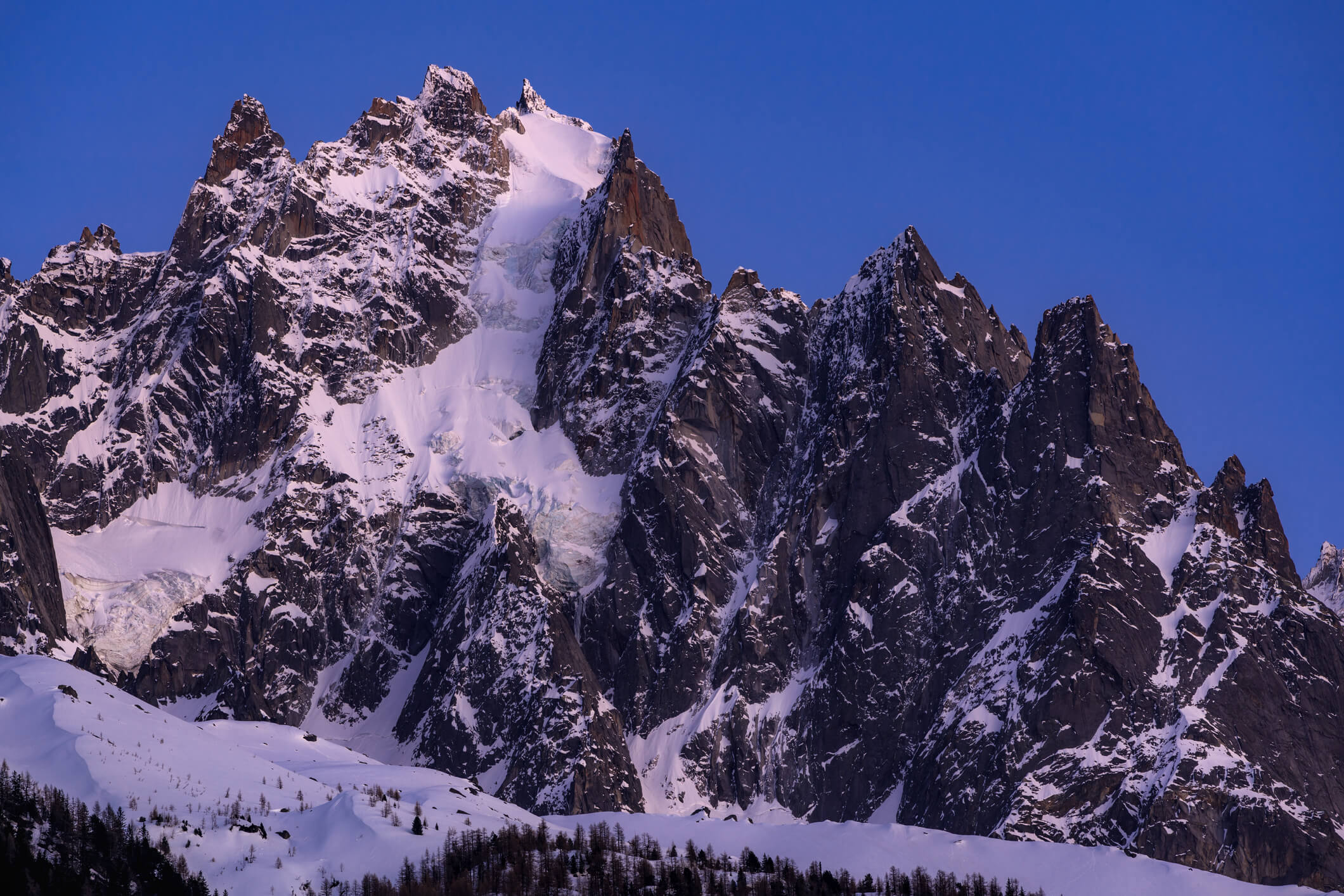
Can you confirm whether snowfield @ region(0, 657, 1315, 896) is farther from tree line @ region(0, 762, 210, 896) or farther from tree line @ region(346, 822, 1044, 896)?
tree line @ region(0, 762, 210, 896)

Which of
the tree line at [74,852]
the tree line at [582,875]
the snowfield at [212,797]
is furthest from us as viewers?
the tree line at [582,875]

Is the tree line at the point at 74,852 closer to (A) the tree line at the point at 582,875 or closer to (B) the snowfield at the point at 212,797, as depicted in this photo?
(B) the snowfield at the point at 212,797

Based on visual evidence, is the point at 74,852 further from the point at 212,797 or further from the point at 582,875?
the point at 582,875

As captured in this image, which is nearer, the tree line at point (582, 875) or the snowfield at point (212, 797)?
the snowfield at point (212, 797)

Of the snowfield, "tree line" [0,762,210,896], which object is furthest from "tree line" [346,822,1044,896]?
"tree line" [0,762,210,896]

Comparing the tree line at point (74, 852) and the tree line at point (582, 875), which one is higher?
the tree line at point (582, 875)

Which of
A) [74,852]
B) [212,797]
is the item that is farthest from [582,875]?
[74,852]

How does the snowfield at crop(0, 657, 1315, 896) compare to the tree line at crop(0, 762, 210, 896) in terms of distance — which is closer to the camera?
the tree line at crop(0, 762, 210, 896)

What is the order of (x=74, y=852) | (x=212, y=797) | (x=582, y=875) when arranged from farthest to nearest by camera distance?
(x=582, y=875) < (x=212, y=797) < (x=74, y=852)

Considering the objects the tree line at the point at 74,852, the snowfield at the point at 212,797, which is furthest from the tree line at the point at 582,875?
the tree line at the point at 74,852

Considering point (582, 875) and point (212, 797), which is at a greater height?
point (212, 797)

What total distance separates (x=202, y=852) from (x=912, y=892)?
2504 inches

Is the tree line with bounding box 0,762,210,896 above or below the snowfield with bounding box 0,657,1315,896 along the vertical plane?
below

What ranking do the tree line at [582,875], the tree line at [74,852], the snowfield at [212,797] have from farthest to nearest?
the tree line at [582,875], the snowfield at [212,797], the tree line at [74,852]
